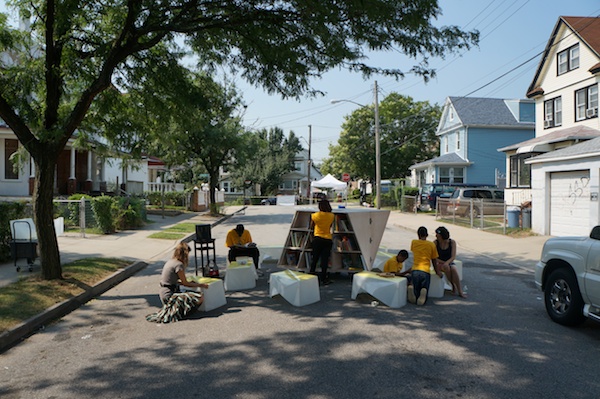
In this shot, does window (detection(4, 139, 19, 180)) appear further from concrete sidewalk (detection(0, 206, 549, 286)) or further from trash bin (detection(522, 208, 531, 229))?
trash bin (detection(522, 208, 531, 229))

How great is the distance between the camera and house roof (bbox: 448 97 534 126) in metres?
38.4

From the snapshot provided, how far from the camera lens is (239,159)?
30609 mm

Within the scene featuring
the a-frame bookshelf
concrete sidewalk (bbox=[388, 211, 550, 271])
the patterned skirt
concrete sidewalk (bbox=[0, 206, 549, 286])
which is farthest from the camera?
concrete sidewalk (bbox=[388, 211, 550, 271])

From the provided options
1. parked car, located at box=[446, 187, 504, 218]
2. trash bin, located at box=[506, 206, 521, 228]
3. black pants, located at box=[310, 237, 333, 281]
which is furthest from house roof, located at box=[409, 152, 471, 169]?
black pants, located at box=[310, 237, 333, 281]

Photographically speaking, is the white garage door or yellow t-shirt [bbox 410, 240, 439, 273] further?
the white garage door

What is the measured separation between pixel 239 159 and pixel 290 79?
829 inches

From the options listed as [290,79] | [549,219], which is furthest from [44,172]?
[549,219]

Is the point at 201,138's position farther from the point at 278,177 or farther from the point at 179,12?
the point at 278,177

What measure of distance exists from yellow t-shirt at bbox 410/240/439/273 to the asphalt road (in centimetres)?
64

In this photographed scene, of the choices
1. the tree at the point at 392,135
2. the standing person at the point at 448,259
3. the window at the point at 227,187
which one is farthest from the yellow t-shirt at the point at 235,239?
the window at the point at 227,187

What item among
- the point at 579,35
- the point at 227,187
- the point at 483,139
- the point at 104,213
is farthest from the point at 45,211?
the point at 227,187

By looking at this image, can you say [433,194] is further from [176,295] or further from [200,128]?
[176,295]

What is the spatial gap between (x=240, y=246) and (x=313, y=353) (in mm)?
5141

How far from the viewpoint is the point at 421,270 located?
25.5 feet
